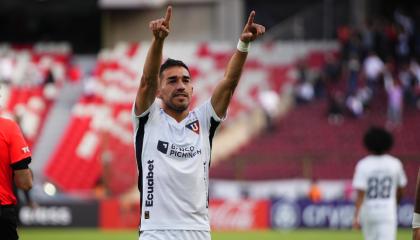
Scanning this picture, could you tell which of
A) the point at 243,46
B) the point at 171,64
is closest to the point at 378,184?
the point at 243,46

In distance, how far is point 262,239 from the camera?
22.0m

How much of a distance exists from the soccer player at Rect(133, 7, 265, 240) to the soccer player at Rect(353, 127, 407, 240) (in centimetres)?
477

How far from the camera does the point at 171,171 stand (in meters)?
7.66

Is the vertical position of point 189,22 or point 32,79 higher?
point 189,22

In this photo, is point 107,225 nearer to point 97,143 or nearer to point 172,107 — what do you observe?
point 97,143

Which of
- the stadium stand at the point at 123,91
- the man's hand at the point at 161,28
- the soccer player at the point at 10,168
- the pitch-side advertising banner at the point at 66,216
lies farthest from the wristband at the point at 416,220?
the stadium stand at the point at 123,91

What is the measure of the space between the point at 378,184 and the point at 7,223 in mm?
5461

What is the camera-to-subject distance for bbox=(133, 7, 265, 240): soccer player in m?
7.60

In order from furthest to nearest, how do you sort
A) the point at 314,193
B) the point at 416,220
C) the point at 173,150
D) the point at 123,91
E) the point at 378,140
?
the point at 123,91
the point at 314,193
the point at 378,140
the point at 173,150
the point at 416,220

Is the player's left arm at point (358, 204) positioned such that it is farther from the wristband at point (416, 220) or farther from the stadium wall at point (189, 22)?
the stadium wall at point (189, 22)

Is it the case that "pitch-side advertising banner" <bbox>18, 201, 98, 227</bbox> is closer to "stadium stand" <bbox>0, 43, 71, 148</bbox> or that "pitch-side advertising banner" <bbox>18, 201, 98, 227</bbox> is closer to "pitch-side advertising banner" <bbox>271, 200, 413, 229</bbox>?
"pitch-side advertising banner" <bbox>271, 200, 413, 229</bbox>

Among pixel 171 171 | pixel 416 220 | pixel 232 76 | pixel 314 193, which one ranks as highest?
pixel 232 76

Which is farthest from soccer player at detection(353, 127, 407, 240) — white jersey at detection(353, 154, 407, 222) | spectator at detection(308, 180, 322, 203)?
spectator at detection(308, 180, 322, 203)

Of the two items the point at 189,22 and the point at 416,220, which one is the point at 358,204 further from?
the point at 189,22
